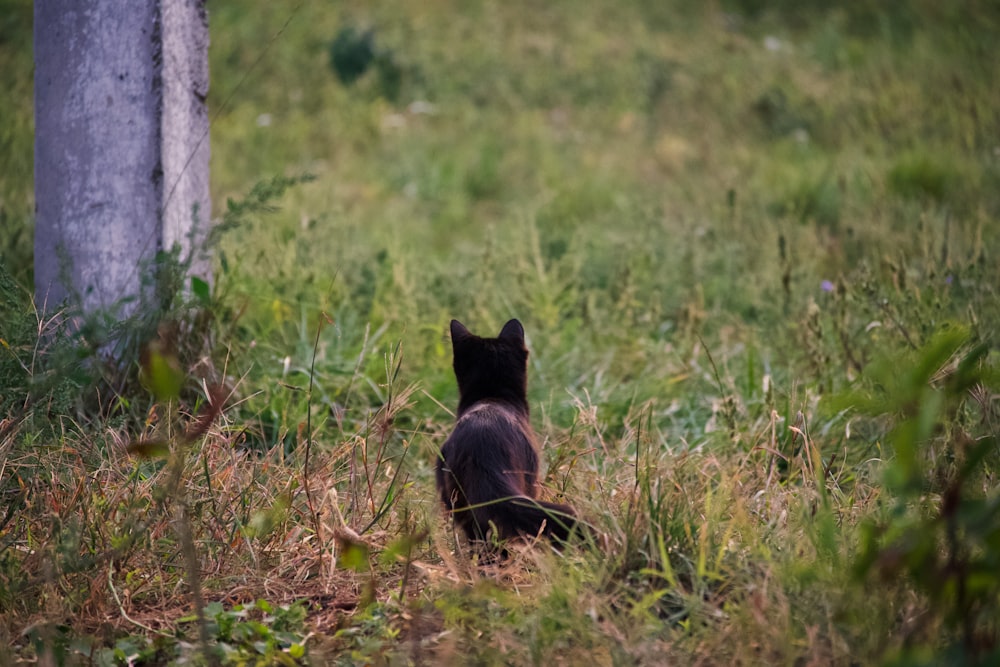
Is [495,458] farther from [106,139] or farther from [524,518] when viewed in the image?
[106,139]

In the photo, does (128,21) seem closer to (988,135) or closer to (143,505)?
(143,505)

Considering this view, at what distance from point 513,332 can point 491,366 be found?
0.60ft

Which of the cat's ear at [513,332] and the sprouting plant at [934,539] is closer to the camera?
the sprouting plant at [934,539]

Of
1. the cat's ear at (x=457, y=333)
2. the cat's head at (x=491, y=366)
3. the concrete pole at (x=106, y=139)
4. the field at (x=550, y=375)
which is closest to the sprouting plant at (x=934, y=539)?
the field at (x=550, y=375)

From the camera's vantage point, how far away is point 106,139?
3389 millimetres

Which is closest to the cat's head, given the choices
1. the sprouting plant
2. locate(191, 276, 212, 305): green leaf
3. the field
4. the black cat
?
the black cat

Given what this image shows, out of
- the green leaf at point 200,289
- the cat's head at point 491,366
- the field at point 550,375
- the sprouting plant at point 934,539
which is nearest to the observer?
the sprouting plant at point 934,539

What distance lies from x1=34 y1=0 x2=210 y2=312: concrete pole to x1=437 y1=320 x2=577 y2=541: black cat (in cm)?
121

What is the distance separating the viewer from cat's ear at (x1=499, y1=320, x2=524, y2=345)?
126 inches

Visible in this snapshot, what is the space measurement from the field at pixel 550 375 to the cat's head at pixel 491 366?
146 millimetres

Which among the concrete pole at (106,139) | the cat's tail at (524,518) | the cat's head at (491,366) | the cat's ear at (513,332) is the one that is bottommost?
the cat's tail at (524,518)

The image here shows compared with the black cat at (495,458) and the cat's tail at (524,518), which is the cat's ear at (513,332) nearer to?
the black cat at (495,458)

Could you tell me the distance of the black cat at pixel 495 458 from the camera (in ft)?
8.19

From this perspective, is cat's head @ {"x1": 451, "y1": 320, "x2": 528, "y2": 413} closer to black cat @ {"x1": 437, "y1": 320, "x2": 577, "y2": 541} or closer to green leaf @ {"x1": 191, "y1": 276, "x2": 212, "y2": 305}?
black cat @ {"x1": 437, "y1": 320, "x2": 577, "y2": 541}
